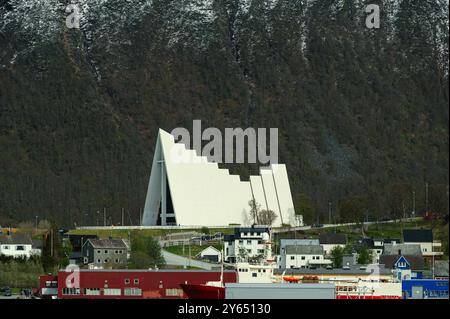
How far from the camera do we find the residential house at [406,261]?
6844cm

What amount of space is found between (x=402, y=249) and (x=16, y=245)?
705 inches

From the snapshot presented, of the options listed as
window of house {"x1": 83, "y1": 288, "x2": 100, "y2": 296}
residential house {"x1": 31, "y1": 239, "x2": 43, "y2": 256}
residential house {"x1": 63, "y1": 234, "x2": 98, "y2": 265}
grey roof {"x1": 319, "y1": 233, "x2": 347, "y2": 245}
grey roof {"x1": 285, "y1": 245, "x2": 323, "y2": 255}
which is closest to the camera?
window of house {"x1": 83, "y1": 288, "x2": 100, "y2": 296}

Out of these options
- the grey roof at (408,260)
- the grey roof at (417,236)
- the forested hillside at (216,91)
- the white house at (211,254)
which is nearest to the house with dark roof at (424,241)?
the grey roof at (417,236)

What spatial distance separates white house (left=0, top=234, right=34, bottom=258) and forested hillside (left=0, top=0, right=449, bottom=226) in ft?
84.8

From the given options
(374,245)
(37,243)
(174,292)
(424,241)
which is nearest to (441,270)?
(424,241)

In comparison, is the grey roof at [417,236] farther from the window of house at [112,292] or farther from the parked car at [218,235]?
the window of house at [112,292]

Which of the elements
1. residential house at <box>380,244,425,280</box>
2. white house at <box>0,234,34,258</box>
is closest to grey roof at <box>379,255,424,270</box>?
residential house at <box>380,244,425,280</box>

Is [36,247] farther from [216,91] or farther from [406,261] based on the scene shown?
[216,91]

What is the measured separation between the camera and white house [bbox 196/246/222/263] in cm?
7553

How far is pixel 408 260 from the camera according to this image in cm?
7100

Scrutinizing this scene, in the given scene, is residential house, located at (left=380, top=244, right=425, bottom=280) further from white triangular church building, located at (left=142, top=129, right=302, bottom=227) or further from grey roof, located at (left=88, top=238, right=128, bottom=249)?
white triangular church building, located at (left=142, top=129, right=302, bottom=227)
